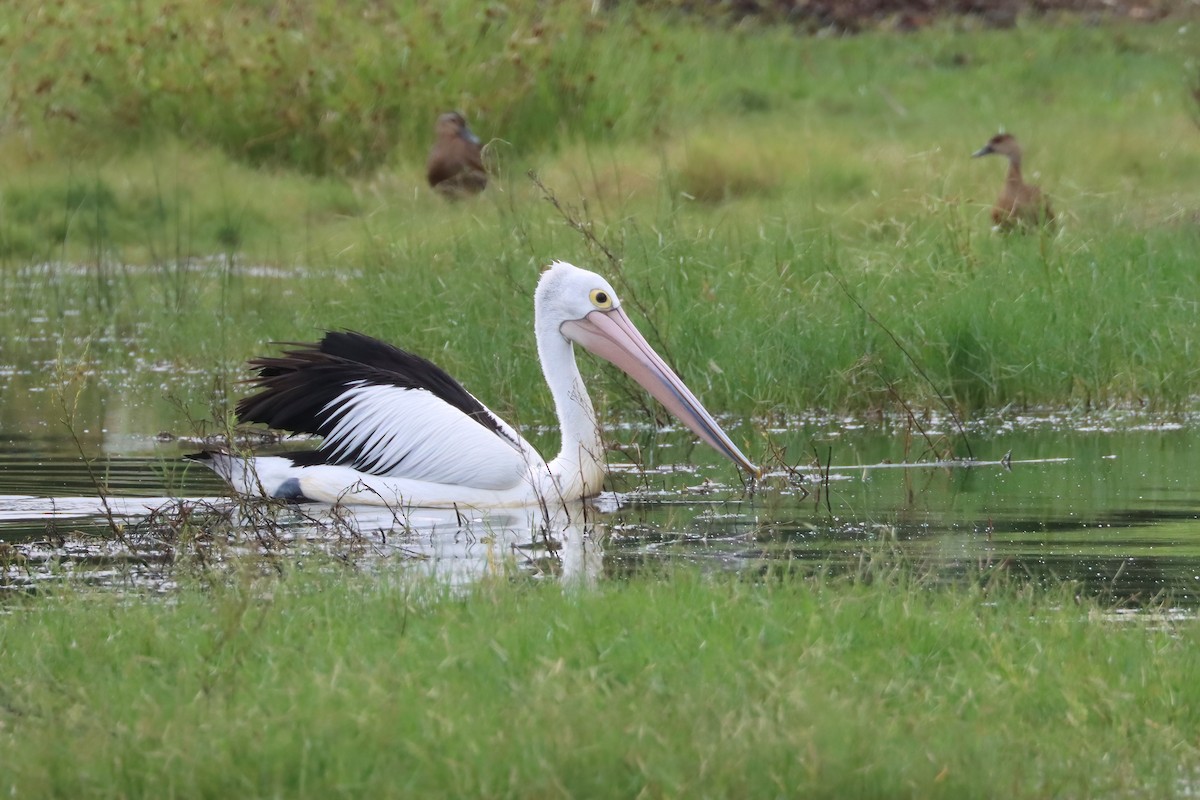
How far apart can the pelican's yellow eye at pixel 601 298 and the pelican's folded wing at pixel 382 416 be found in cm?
59

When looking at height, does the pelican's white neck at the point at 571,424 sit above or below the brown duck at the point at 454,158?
below

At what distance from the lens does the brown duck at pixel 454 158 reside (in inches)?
601

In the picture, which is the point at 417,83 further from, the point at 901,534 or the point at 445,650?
the point at 445,650

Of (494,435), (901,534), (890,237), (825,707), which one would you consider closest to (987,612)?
(825,707)

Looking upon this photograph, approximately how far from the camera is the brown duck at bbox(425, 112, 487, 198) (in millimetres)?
15266

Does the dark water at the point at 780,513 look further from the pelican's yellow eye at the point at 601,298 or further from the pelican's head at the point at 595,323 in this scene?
the pelican's yellow eye at the point at 601,298

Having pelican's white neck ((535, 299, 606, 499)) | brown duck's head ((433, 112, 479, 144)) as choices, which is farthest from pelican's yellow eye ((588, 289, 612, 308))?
brown duck's head ((433, 112, 479, 144))

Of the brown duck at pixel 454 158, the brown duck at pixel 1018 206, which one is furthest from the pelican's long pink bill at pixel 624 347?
the brown duck at pixel 454 158

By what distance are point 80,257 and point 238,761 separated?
12834mm

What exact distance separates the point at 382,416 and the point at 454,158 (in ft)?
27.2

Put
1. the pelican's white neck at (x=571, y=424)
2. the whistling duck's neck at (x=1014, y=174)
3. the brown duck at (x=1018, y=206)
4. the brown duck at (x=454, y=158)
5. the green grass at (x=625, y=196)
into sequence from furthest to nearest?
the brown duck at (x=454, y=158) < the whistling duck's neck at (x=1014, y=174) < the brown duck at (x=1018, y=206) < the green grass at (x=625, y=196) < the pelican's white neck at (x=571, y=424)

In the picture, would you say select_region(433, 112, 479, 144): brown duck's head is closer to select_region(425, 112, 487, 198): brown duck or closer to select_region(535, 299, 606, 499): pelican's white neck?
select_region(425, 112, 487, 198): brown duck

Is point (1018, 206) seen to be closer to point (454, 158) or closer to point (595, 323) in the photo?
point (454, 158)

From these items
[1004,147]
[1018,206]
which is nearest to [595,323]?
[1018,206]
